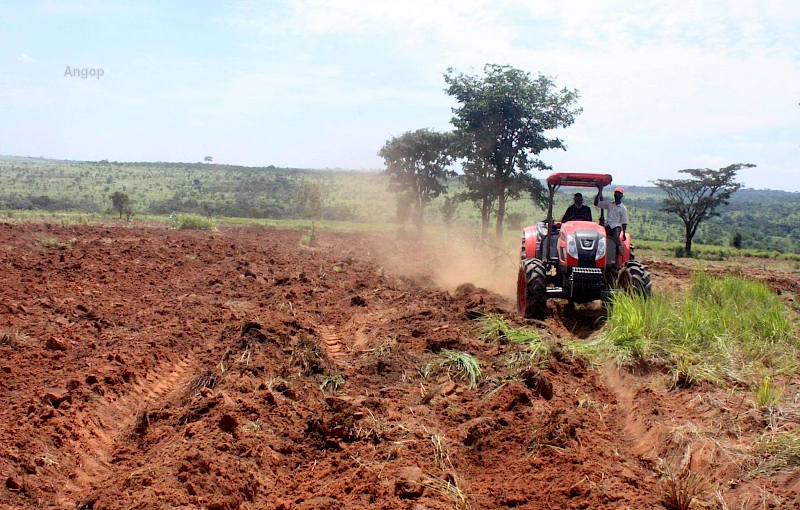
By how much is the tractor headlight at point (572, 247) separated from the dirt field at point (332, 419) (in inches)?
39.8

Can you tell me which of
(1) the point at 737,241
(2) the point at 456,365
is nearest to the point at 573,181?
(2) the point at 456,365

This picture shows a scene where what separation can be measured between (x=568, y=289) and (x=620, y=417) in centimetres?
392

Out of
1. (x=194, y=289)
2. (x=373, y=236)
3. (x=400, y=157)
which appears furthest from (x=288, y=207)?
(x=194, y=289)

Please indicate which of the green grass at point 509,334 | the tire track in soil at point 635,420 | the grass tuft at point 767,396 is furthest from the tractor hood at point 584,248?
the grass tuft at point 767,396

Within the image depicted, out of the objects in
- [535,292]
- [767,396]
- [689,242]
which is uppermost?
[535,292]

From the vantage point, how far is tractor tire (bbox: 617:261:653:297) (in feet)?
29.3

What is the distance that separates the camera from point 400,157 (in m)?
37.6

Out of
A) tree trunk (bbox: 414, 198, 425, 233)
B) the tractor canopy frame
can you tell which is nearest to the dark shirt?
the tractor canopy frame

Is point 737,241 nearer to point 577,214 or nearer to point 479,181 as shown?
point 479,181

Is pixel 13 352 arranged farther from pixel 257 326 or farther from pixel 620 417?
pixel 620 417

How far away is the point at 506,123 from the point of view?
25.4 m

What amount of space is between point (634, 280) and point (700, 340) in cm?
220

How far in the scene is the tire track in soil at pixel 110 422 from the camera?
5.10 metres

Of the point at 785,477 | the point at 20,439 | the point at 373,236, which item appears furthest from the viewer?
the point at 373,236
